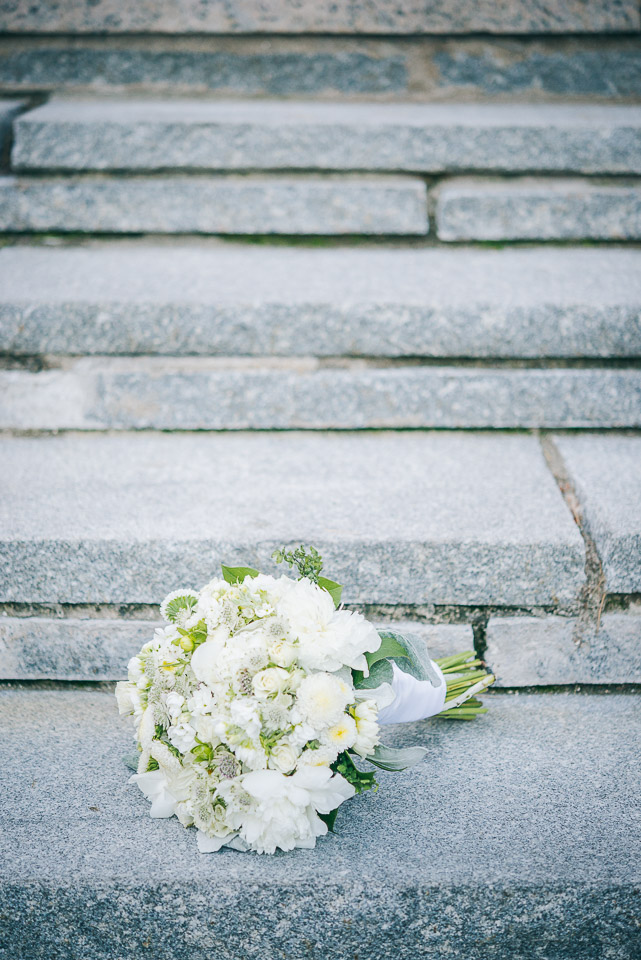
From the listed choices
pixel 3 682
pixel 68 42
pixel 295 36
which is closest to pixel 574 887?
pixel 3 682

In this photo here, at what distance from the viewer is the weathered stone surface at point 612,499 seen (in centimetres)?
164

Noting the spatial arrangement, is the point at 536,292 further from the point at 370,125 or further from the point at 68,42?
the point at 68,42

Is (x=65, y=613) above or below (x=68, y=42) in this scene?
below

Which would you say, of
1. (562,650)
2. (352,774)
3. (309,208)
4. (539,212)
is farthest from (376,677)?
(539,212)

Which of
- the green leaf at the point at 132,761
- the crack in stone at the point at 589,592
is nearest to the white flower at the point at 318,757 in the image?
the green leaf at the point at 132,761

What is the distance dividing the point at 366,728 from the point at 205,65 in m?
2.58

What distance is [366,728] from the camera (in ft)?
3.92

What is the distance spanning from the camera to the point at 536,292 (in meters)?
2.16

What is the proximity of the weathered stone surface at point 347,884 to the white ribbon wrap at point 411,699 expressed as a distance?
0.54 feet

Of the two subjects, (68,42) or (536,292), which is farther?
(68,42)

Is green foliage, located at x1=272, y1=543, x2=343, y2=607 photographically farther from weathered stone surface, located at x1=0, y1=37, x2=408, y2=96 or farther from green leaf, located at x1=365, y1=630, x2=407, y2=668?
weathered stone surface, located at x1=0, y1=37, x2=408, y2=96

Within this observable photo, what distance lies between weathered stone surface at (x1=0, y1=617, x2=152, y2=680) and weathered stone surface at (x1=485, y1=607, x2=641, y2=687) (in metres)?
0.85

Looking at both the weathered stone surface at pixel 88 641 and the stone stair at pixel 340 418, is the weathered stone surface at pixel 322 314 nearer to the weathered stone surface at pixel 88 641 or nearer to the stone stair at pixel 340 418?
the stone stair at pixel 340 418

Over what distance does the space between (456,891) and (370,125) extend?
A: 2271 mm
